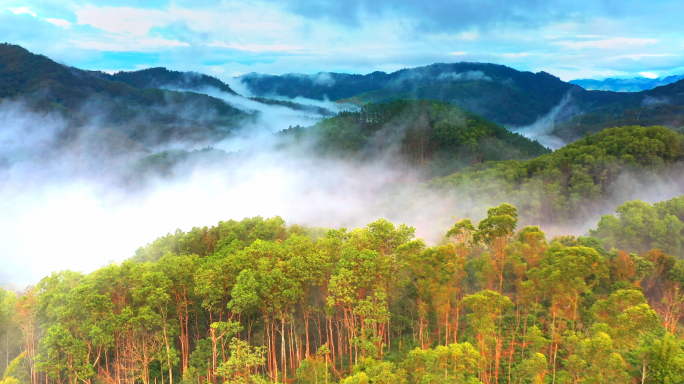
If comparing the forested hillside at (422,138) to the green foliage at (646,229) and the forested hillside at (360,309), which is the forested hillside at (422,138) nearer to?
the green foliage at (646,229)

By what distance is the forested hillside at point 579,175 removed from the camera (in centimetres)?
7675

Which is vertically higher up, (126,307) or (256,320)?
(126,307)

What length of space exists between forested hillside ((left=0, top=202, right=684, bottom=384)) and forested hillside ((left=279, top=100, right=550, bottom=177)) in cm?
8657

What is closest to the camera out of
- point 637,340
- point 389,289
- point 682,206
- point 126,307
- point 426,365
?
point 637,340

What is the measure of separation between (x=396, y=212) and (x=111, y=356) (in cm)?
5973

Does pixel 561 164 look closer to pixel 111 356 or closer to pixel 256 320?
pixel 256 320

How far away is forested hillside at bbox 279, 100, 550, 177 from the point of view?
129875 mm

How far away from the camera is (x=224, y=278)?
121ft

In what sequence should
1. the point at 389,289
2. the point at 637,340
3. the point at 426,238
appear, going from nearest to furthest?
the point at 637,340, the point at 389,289, the point at 426,238

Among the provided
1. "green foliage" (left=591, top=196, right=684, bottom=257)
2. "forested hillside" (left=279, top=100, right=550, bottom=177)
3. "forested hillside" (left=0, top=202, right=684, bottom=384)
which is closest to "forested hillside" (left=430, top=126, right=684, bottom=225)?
"green foliage" (left=591, top=196, right=684, bottom=257)

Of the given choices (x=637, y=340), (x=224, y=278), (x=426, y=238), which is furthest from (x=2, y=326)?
(x=426, y=238)

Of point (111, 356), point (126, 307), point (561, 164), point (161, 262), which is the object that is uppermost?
point (561, 164)

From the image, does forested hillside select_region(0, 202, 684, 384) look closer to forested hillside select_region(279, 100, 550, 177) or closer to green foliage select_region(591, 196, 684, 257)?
green foliage select_region(591, 196, 684, 257)

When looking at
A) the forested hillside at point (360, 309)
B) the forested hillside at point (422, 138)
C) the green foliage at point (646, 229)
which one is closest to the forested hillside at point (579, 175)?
the green foliage at point (646, 229)
